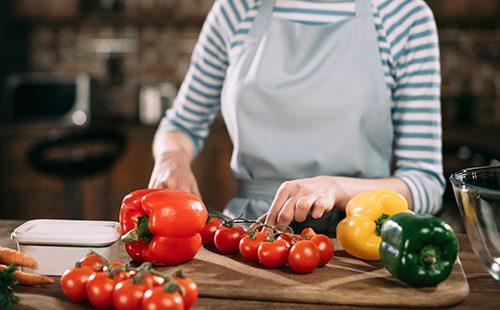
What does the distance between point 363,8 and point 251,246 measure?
28.6 inches

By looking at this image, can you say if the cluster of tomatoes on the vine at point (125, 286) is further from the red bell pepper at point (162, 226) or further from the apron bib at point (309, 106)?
the apron bib at point (309, 106)

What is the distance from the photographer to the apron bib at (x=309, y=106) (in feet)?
5.64

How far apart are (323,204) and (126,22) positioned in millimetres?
3727

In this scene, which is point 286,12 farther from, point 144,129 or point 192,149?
point 144,129

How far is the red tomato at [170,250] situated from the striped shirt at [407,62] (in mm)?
595

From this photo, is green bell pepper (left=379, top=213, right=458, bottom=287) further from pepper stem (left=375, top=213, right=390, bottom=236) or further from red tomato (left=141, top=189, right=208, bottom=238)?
red tomato (left=141, top=189, right=208, bottom=238)

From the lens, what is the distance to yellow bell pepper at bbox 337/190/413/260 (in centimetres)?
133

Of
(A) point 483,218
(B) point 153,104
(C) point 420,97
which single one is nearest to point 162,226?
(A) point 483,218

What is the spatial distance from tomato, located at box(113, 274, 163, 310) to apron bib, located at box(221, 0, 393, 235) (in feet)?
2.31

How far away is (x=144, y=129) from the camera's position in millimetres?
4172

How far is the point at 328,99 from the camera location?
67.6 inches

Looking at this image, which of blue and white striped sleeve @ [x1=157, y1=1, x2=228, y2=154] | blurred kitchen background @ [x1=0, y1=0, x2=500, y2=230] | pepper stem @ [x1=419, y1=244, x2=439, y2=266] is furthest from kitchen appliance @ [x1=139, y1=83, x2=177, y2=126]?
pepper stem @ [x1=419, y1=244, x2=439, y2=266]

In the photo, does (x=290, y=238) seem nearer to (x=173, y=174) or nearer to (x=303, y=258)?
(x=303, y=258)

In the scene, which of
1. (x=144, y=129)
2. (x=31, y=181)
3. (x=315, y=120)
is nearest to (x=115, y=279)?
(x=315, y=120)
